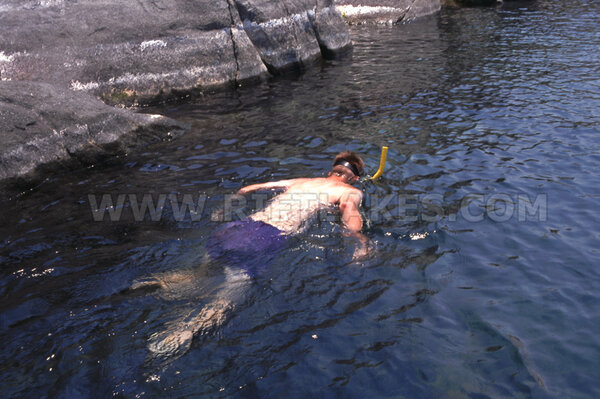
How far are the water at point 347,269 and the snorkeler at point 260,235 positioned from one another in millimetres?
96

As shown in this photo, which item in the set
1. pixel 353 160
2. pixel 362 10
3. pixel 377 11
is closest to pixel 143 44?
pixel 353 160

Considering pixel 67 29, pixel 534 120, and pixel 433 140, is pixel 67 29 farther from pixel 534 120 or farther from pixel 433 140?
pixel 534 120

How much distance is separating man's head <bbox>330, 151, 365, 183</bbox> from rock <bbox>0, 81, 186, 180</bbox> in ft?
13.8

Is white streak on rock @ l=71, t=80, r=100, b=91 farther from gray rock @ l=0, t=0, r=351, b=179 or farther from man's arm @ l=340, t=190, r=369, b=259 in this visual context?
man's arm @ l=340, t=190, r=369, b=259

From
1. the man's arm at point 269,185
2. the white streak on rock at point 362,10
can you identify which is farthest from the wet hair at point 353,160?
the white streak on rock at point 362,10

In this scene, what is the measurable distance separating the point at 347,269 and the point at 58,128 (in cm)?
595

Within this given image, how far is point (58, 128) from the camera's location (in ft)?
28.6

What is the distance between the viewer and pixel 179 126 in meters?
10.1

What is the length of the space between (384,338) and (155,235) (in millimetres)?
3223

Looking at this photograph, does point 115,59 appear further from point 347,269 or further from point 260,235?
point 347,269

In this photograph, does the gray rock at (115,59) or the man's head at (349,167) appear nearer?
the man's head at (349,167)

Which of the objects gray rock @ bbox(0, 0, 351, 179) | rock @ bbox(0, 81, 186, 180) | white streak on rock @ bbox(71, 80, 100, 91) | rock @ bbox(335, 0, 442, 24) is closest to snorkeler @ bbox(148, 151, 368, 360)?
rock @ bbox(0, 81, 186, 180)

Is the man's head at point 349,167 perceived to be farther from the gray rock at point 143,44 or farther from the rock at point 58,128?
the gray rock at point 143,44

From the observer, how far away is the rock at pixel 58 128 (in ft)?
26.9
